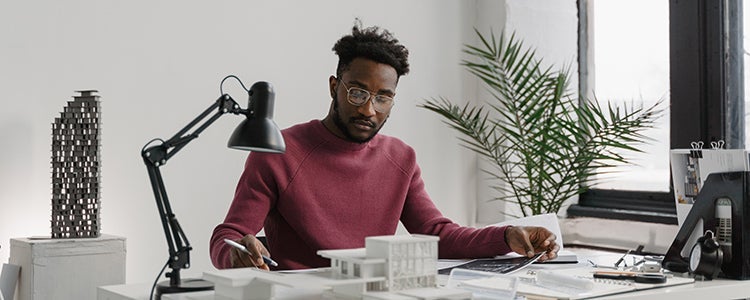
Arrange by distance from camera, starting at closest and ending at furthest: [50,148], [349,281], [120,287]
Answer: [349,281] → [120,287] → [50,148]

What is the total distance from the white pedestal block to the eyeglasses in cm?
118

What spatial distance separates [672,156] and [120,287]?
4.79ft

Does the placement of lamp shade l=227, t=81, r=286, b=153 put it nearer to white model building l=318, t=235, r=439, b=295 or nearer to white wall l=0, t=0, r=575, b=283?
white model building l=318, t=235, r=439, b=295

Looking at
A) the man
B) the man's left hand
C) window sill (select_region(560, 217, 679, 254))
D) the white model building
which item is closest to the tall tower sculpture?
the man

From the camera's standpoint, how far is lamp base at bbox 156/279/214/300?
1750 millimetres

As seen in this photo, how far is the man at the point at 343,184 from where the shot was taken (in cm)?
253

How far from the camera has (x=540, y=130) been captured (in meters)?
3.83

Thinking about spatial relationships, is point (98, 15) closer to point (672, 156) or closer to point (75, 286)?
point (75, 286)

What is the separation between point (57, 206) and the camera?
317 centimetres

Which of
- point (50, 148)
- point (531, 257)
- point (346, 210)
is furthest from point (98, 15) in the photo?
point (531, 257)

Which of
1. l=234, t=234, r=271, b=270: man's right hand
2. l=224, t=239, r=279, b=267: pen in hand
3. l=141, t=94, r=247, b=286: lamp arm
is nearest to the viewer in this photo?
l=141, t=94, r=247, b=286: lamp arm

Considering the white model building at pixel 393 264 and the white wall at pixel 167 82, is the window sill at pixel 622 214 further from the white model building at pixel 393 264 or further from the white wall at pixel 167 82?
the white model building at pixel 393 264

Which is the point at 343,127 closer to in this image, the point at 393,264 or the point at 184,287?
the point at 184,287

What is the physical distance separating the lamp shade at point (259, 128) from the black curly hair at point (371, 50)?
0.88 m
